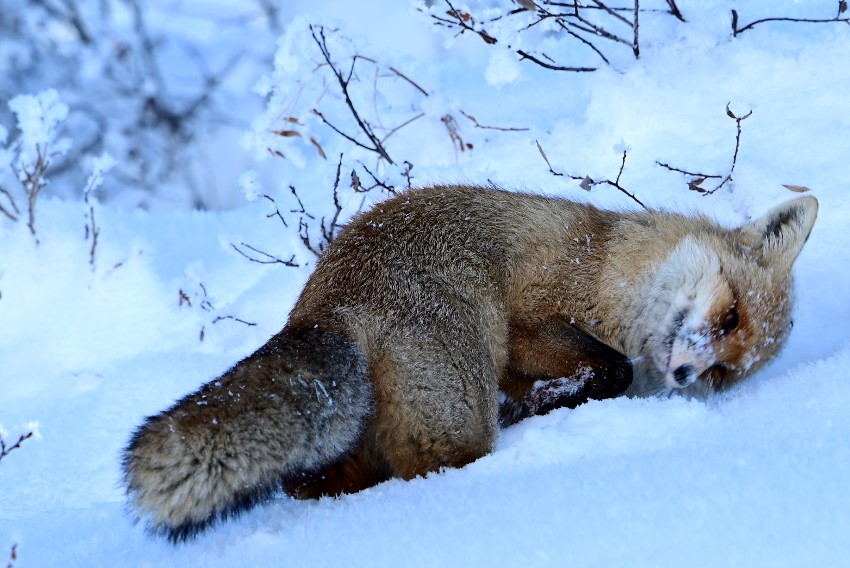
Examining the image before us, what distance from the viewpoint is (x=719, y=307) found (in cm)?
301

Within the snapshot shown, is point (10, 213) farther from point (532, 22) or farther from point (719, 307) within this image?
point (719, 307)

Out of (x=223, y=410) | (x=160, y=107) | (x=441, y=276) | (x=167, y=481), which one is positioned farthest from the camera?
(x=160, y=107)

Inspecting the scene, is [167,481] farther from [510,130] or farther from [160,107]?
[160,107]

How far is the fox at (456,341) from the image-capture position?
88.0 inches

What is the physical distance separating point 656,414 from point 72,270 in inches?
136

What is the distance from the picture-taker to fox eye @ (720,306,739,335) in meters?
2.99

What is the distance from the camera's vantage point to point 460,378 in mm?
2604

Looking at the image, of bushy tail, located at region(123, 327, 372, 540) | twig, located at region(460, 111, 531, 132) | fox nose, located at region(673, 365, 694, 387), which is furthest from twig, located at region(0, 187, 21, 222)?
fox nose, located at region(673, 365, 694, 387)

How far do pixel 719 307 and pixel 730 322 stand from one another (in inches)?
2.7

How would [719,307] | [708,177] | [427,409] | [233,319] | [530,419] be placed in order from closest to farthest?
[427,409] < [530,419] < [719,307] < [708,177] < [233,319]

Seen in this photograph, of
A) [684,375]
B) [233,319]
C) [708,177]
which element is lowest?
[684,375]

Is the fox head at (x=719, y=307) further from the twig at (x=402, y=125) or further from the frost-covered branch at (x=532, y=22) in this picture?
the twig at (x=402, y=125)

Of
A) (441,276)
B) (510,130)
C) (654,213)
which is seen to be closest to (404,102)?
(510,130)

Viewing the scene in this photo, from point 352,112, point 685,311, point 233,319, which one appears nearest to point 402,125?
point 352,112
